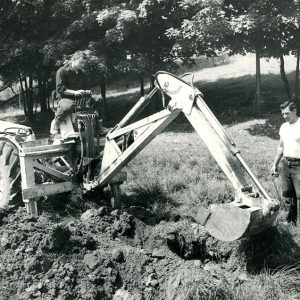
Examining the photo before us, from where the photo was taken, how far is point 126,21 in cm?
1374

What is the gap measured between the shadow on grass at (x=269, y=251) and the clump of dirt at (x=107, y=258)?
99mm

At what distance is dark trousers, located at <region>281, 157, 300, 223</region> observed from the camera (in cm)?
606

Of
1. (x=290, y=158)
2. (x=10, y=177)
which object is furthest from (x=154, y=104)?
(x=290, y=158)

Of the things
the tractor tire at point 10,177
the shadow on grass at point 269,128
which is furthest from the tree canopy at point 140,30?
the tractor tire at point 10,177

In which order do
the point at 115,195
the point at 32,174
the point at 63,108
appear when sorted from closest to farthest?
the point at 32,174 → the point at 63,108 → the point at 115,195

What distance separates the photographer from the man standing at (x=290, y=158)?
5969mm

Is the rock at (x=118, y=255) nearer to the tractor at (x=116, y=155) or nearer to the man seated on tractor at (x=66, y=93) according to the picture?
the tractor at (x=116, y=155)

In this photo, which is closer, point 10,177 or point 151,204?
point 10,177

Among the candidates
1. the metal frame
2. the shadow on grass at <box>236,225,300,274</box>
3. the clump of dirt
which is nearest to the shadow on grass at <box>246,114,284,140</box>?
the clump of dirt

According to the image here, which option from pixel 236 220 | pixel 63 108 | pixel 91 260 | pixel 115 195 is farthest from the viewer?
pixel 115 195

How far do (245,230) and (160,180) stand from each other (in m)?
4.34

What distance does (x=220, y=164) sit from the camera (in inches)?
176

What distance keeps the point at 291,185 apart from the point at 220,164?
7.24 feet

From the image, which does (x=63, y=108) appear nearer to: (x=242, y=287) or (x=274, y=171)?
(x=274, y=171)
